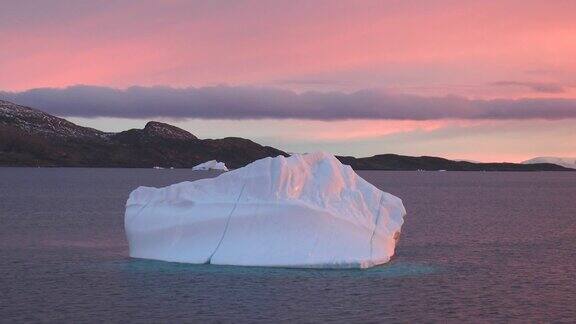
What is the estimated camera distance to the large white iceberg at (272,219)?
94.3ft

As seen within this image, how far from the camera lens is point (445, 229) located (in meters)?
51.8

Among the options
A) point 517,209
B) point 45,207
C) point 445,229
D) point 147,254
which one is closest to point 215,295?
point 147,254

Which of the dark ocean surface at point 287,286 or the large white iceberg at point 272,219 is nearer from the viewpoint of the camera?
the dark ocean surface at point 287,286

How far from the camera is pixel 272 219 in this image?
95.0ft

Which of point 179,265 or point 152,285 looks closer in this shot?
point 152,285

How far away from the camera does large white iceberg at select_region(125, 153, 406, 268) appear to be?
28.8m

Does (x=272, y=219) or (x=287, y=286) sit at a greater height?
(x=272, y=219)

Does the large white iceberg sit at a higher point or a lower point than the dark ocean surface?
higher

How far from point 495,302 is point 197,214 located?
11.5 m

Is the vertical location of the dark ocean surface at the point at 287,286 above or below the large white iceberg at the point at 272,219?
below

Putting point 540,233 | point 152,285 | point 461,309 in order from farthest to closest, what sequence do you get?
point 540,233 → point 152,285 → point 461,309

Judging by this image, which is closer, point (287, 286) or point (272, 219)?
point (287, 286)

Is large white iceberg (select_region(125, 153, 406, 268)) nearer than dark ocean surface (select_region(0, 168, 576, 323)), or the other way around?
dark ocean surface (select_region(0, 168, 576, 323))

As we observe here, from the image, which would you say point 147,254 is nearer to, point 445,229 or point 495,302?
point 495,302
